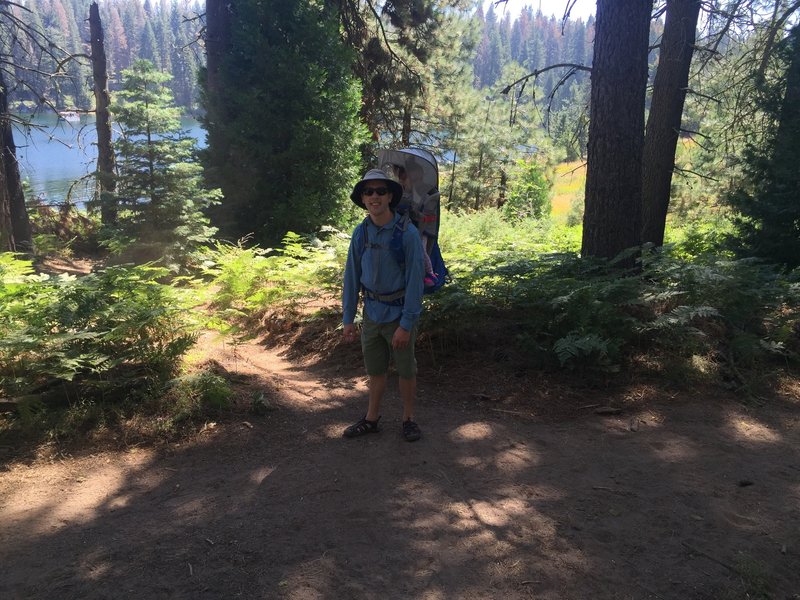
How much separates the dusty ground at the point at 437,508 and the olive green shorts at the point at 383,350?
1.96 feet

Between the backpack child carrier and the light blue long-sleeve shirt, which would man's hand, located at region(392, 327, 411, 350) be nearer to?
the light blue long-sleeve shirt

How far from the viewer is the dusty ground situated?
108 inches

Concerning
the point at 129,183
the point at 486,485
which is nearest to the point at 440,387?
the point at 486,485

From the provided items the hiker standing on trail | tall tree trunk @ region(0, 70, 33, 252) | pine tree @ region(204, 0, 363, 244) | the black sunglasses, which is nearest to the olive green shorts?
the hiker standing on trail

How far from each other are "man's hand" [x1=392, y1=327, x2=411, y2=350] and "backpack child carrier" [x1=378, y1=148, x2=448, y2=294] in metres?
0.53

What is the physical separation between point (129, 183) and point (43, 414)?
7.11 metres

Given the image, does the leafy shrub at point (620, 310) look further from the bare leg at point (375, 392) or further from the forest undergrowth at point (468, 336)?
the bare leg at point (375, 392)

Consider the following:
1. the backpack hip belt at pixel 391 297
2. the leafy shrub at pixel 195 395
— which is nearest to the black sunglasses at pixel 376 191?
the backpack hip belt at pixel 391 297

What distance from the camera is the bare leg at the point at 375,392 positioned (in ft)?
Result: 14.9

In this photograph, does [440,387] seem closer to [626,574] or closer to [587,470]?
[587,470]

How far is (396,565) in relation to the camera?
288cm

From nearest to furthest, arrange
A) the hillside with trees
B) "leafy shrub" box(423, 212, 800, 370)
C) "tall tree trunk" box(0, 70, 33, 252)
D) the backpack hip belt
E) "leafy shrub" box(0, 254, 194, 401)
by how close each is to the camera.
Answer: the hillside with trees → the backpack hip belt → "leafy shrub" box(0, 254, 194, 401) → "leafy shrub" box(423, 212, 800, 370) → "tall tree trunk" box(0, 70, 33, 252)

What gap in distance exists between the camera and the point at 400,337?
412cm

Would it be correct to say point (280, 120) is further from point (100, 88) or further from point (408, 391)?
point (408, 391)
